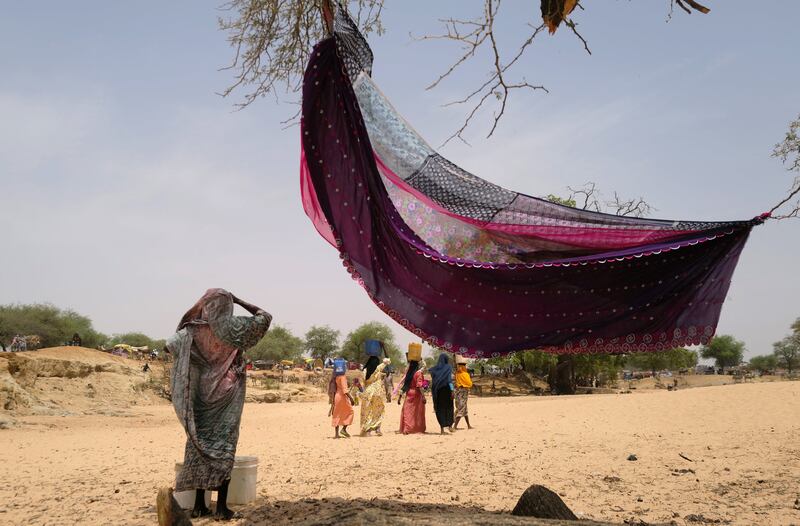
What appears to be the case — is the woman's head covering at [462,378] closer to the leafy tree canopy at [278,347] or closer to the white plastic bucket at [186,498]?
the white plastic bucket at [186,498]

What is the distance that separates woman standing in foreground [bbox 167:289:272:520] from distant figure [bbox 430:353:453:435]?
299 inches

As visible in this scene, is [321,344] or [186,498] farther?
[321,344]

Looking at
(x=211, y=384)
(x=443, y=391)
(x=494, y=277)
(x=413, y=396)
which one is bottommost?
(x=413, y=396)

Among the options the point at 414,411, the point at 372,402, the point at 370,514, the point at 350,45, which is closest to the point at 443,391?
the point at 414,411

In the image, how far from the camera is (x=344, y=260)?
14.4 feet

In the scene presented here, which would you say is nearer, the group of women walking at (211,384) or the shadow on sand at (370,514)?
the shadow on sand at (370,514)

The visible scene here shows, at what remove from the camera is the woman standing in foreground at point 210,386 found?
4.66 metres

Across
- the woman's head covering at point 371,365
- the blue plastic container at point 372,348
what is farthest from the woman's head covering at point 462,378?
the blue plastic container at point 372,348

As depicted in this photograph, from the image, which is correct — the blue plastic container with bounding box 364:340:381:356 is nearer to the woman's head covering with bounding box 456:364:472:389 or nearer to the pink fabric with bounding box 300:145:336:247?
the woman's head covering with bounding box 456:364:472:389

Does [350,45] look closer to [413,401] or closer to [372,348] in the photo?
[372,348]

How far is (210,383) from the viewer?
483 centimetres

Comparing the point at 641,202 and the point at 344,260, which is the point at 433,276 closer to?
the point at 344,260

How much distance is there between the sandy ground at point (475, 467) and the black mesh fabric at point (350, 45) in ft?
11.8

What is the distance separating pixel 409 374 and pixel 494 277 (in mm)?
8166
